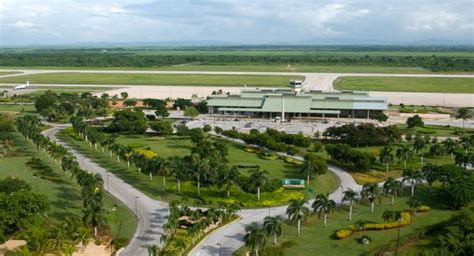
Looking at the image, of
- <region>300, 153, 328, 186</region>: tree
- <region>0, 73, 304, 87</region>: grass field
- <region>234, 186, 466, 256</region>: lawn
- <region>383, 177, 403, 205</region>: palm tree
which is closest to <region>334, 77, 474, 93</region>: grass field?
<region>0, 73, 304, 87</region>: grass field

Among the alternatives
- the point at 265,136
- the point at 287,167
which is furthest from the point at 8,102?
the point at 287,167

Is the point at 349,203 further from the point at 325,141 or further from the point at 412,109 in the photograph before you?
the point at 412,109

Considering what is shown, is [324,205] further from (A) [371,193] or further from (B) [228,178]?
(B) [228,178]

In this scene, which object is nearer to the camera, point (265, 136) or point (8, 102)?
point (265, 136)

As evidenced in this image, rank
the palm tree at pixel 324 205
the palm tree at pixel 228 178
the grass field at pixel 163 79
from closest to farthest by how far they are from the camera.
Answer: the palm tree at pixel 324 205 < the palm tree at pixel 228 178 < the grass field at pixel 163 79

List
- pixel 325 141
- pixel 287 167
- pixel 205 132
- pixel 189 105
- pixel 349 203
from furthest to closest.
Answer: pixel 189 105 < pixel 205 132 < pixel 325 141 < pixel 287 167 < pixel 349 203

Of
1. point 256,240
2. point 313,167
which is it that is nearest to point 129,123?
point 313,167

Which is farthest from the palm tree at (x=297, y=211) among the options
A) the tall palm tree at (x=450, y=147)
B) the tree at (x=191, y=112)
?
the tree at (x=191, y=112)

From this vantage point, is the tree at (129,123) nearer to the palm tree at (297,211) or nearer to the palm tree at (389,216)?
the palm tree at (297,211)
